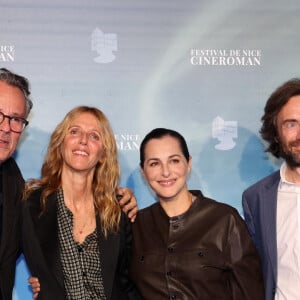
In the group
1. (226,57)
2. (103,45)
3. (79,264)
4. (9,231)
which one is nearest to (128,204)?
(79,264)

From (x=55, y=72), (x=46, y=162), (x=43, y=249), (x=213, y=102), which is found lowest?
(x=43, y=249)

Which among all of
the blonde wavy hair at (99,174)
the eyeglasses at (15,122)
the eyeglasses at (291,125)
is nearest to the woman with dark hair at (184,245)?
the blonde wavy hair at (99,174)

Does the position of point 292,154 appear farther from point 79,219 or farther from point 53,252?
point 53,252

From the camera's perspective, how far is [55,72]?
3547 millimetres

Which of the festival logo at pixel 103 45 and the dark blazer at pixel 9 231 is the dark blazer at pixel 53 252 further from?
the festival logo at pixel 103 45

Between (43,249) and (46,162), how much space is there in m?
0.58

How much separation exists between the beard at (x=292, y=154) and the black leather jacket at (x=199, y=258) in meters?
0.42

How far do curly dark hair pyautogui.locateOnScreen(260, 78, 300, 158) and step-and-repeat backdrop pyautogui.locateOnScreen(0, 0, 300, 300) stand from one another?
58 cm

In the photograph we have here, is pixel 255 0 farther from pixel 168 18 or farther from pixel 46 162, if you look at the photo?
pixel 46 162

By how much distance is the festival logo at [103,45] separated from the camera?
3.56 meters

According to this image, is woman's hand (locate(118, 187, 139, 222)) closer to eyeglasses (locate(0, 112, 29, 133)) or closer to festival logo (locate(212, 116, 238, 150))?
eyeglasses (locate(0, 112, 29, 133))

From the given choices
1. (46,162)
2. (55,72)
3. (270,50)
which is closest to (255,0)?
(270,50)

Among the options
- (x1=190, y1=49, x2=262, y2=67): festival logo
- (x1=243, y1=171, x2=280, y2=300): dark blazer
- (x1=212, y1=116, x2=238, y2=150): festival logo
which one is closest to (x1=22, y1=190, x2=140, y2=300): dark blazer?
(x1=243, y1=171, x2=280, y2=300): dark blazer

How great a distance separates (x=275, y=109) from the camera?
291 cm
